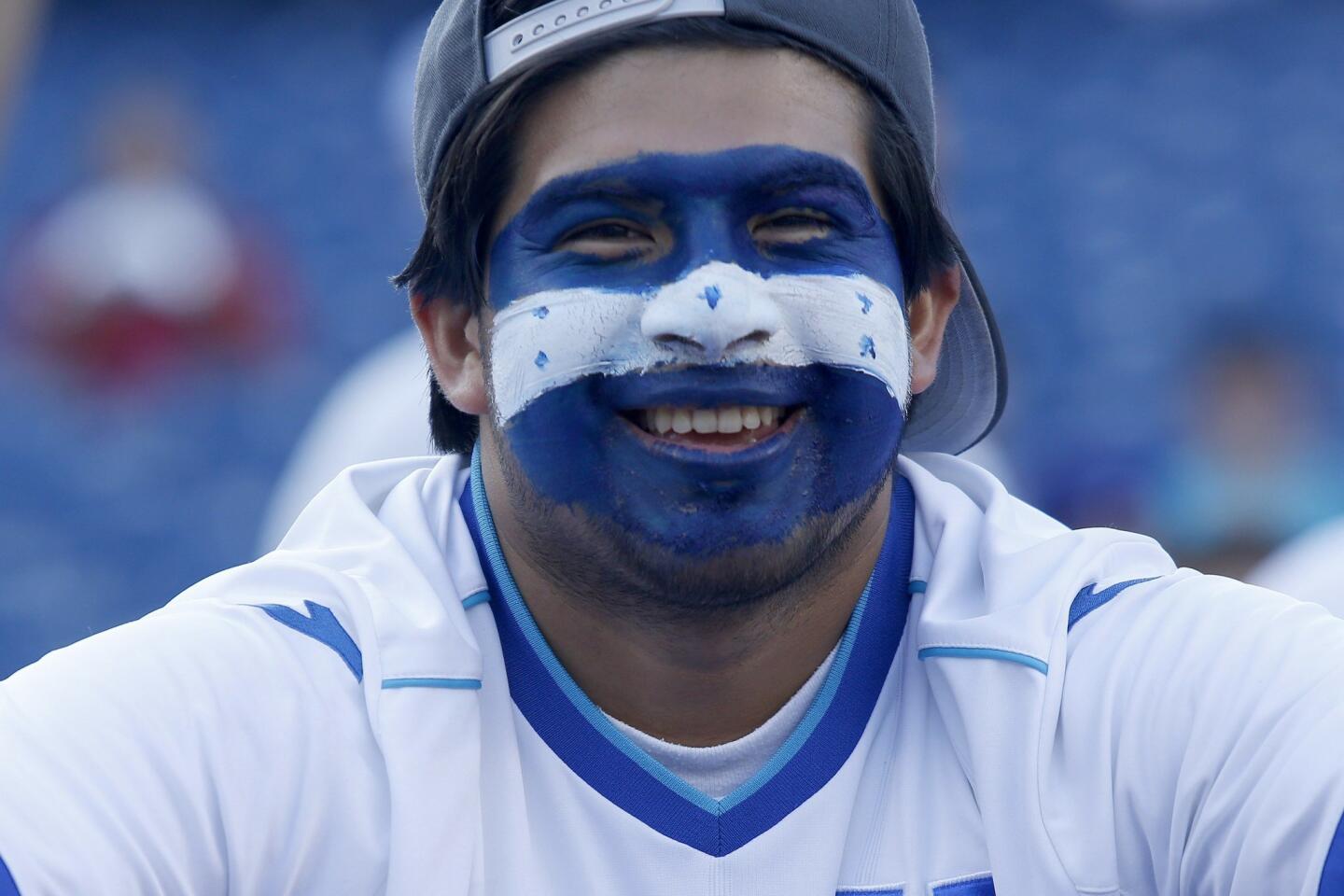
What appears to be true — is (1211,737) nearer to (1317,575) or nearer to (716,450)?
(716,450)

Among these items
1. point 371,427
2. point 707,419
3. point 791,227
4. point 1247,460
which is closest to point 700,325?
point 707,419

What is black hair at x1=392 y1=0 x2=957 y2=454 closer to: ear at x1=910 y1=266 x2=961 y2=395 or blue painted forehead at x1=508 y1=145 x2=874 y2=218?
ear at x1=910 y1=266 x2=961 y2=395

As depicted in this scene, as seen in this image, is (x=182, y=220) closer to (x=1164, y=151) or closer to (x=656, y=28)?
(x=1164, y=151)

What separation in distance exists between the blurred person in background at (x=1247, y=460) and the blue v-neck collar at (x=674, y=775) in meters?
5.05

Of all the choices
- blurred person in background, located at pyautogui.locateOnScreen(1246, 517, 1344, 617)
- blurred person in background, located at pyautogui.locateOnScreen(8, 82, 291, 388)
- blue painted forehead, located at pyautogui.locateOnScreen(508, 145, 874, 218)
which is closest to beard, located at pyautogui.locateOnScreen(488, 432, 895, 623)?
blue painted forehead, located at pyautogui.locateOnScreen(508, 145, 874, 218)

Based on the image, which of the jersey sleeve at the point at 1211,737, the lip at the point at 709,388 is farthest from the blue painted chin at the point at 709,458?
the jersey sleeve at the point at 1211,737

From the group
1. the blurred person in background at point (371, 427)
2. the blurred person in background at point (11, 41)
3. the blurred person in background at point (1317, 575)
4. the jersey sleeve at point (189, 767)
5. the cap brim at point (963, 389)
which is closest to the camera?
the blurred person in background at point (11, 41)

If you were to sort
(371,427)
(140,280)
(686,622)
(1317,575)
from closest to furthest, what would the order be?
(686,622) → (1317,575) → (371,427) → (140,280)

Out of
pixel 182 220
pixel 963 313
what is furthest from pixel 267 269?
pixel 963 313

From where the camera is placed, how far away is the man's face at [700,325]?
6.84 feet

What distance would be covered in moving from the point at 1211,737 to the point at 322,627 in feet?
3.33

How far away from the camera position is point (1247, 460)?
7.68 m

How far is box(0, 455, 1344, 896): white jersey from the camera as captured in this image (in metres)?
1.80

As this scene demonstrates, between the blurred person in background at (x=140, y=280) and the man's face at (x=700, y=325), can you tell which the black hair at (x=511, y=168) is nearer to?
the man's face at (x=700, y=325)
